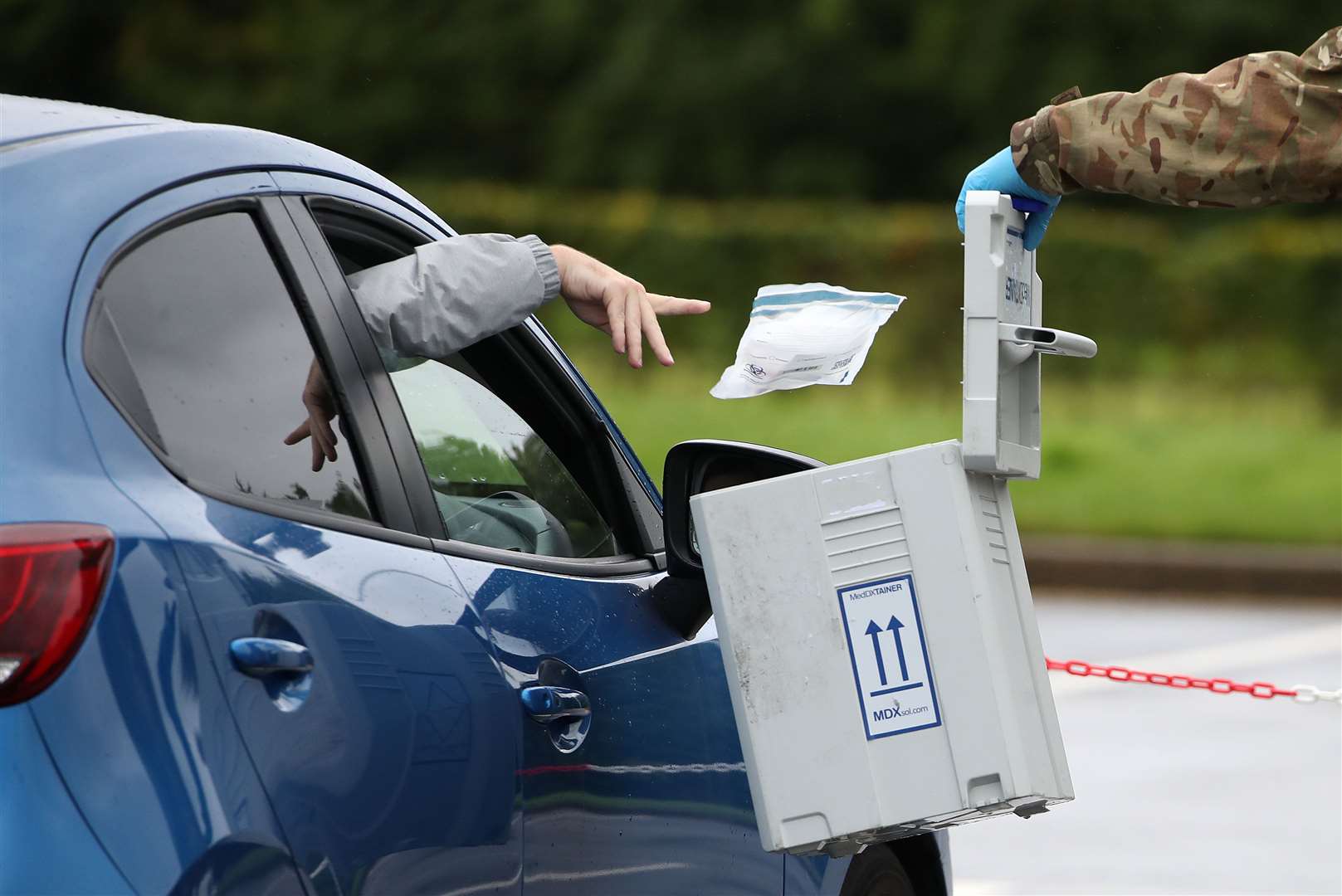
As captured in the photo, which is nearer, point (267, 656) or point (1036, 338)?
point (267, 656)

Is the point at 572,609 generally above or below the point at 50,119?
below

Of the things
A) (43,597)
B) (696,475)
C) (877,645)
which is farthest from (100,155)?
(877,645)

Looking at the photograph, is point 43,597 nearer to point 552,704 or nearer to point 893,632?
point 552,704

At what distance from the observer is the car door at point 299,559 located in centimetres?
208

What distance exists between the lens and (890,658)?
8.88 feet

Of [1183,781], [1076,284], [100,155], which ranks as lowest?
[1183,781]

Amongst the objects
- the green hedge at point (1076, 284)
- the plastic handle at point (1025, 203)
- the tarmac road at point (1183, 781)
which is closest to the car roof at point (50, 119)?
the plastic handle at point (1025, 203)

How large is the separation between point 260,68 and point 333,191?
28.7 meters

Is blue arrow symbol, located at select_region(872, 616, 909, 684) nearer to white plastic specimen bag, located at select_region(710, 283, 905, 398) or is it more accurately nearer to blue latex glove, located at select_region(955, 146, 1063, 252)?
white plastic specimen bag, located at select_region(710, 283, 905, 398)

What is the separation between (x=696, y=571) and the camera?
299cm

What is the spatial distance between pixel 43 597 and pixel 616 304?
4.24ft

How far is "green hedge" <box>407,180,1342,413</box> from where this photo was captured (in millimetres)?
20062

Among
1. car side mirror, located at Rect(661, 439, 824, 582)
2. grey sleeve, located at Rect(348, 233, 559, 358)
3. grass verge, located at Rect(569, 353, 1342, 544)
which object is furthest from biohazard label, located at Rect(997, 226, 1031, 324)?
grass verge, located at Rect(569, 353, 1342, 544)

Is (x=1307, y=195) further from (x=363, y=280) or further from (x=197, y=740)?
(x=197, y=740)
